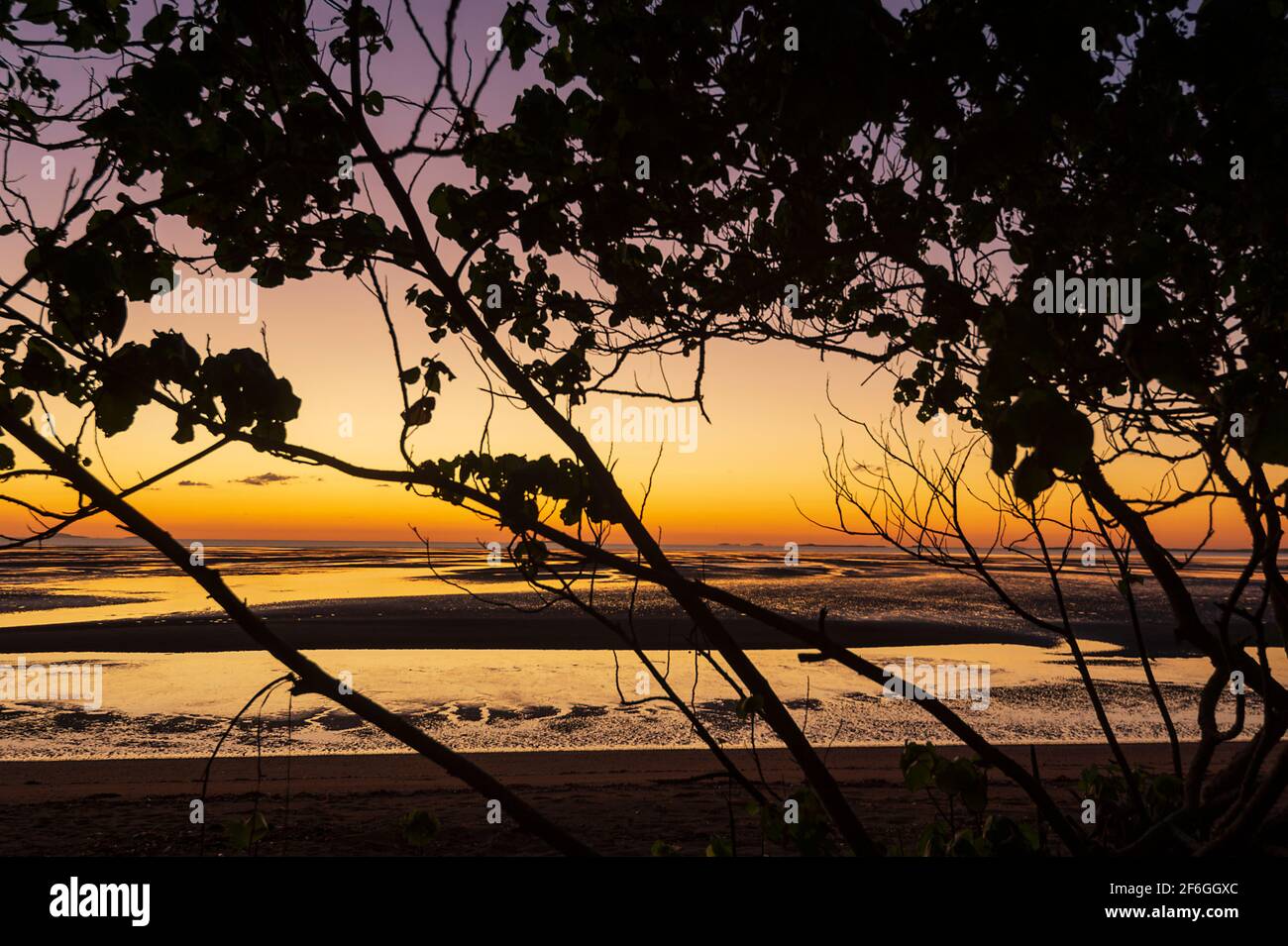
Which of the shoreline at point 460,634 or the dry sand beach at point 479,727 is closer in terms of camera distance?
the dry sand beach at point 479,727

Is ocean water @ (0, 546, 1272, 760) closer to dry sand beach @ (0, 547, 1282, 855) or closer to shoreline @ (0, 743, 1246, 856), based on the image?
dry sand beach @ (0, 547, 1282, 855)

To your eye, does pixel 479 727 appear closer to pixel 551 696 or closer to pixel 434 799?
pixel 551 696

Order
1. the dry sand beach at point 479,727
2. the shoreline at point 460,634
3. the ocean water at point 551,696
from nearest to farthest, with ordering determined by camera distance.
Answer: the dry sand beach at point 479,727 → the ocean water at point 551,696 → the shoreline at point 460,634

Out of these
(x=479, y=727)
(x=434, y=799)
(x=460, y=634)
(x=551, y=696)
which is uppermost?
(x=434, y=799)

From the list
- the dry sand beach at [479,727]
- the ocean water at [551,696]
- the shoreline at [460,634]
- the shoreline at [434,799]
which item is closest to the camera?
the shoreline at [434,799]

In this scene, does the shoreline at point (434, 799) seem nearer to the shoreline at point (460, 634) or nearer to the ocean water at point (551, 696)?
the ocean water at point (551, 696)

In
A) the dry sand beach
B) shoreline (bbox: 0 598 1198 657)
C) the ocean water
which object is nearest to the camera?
the dry sand beach

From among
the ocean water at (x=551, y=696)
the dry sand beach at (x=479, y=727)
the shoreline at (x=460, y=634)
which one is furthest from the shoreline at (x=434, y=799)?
the shoreline at (x=460, y=634)

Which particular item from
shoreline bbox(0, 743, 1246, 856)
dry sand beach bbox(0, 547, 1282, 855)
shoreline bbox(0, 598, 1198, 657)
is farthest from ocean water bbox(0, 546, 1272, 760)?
shoreline bbox(0, 743, 1246, 856)

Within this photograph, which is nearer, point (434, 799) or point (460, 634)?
point (434, 799)

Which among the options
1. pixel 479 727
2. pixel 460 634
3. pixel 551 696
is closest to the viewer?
pixel 479 727

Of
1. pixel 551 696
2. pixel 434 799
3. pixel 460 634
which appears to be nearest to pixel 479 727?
pixel 551 696
